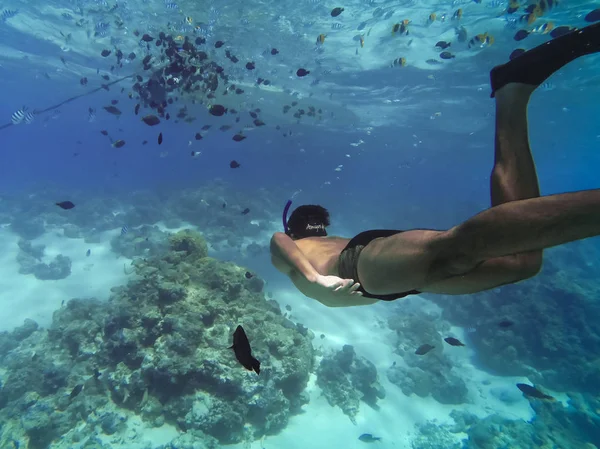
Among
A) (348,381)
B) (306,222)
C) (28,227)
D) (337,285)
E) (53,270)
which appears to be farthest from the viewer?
(28,227)

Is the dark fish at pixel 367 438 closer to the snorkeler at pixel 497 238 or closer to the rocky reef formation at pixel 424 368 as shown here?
the rocky reef formation at pixel 424 368

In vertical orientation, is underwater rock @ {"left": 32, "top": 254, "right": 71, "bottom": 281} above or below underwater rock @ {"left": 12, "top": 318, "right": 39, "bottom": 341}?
above

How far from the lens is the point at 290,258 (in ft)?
10.0

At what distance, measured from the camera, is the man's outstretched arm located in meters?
Result: 2.81

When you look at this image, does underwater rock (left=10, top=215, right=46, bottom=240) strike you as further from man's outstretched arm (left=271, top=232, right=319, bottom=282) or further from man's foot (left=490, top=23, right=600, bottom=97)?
man's foot (left=490, top=23, right=600, bottom=97)

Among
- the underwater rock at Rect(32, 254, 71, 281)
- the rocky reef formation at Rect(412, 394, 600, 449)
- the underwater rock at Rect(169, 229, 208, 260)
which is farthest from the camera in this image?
the underwater rock at Rect(32, 254, 71, 281)

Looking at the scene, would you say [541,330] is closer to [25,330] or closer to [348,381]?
[348,381]

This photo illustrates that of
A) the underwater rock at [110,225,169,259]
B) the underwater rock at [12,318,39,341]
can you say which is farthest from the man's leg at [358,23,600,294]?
the underwater rock at [110,225,169,259]

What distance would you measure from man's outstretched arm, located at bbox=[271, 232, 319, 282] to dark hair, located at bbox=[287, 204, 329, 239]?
2.29 ft

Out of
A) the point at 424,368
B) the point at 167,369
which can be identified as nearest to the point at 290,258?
the point at 167,369

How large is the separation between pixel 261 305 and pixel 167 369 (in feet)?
11.6

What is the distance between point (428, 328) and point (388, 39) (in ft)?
61.3

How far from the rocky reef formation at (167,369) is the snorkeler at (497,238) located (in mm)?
6147

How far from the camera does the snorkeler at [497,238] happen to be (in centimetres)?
184
